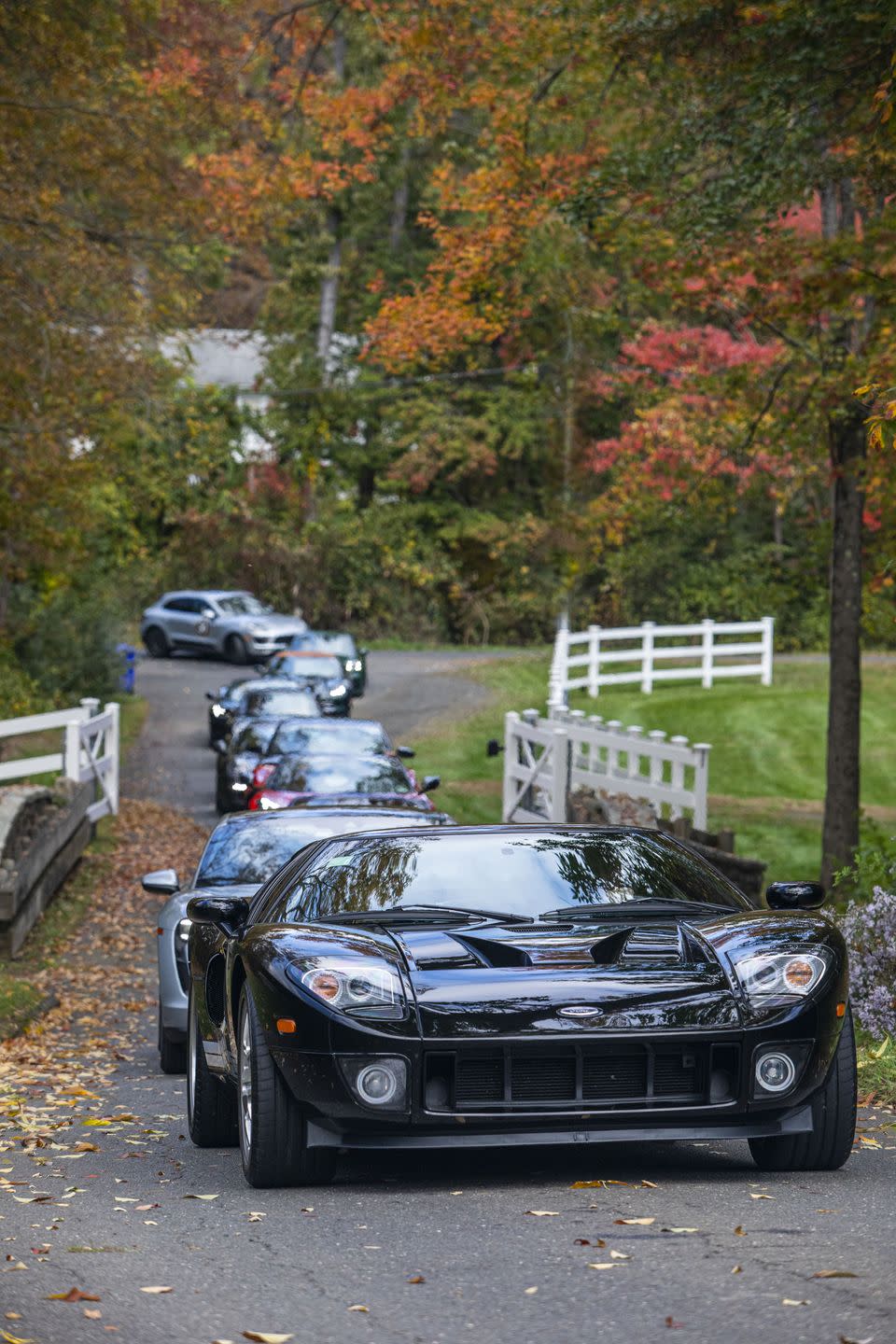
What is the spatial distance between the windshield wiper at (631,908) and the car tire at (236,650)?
41893 millimetres

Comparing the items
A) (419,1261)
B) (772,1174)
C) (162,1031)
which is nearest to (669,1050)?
(772,1174)

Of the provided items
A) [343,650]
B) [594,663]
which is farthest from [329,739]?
[343,650]

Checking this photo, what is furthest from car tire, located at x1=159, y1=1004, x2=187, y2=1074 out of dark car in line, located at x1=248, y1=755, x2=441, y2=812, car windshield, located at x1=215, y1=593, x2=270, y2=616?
car windshield, located at x1=215, y1=593, x2=270, y2=616

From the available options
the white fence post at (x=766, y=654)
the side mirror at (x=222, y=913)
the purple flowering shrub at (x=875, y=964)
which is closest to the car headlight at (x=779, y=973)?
the side mirror at (x=222, y=913)

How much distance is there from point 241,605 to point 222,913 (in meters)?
43.7

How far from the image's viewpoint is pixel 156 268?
22.8 m

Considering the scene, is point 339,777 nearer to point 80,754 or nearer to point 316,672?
point 80,754

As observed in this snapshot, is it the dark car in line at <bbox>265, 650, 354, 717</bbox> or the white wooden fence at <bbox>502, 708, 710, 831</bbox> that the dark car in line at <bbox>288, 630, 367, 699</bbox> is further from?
the white wooden fence at <bbox>502, 708, 710, 831</bbox>

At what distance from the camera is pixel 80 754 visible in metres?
21.5

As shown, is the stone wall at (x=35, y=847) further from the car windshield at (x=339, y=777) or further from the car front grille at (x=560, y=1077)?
the car front grille at (x=560, y=1077)

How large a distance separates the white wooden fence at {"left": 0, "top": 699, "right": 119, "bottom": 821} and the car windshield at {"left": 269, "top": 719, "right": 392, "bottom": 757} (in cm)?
220

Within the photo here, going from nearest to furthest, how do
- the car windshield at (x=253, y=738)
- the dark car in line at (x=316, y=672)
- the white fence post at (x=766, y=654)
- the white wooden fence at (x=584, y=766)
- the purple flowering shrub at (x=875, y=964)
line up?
the purple flowering shrub at (x=875, y=964) < the white wooden fence at (x=584, y=766) < the car windshield at (x=253, y=738) < the dark car in line at (x=316, y=672) < the white fence post at (x=766, y=654)

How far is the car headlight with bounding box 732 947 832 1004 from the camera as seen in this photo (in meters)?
6.71

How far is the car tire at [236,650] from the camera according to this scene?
49.2 m
